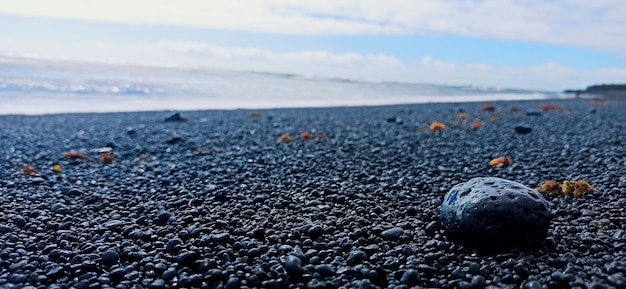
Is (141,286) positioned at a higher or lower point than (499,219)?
lower

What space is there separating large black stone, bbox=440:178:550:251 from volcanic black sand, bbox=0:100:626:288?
4.6 inches

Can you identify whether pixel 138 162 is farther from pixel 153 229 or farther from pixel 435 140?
pixel 435 140

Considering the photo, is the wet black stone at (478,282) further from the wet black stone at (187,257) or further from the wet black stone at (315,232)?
the wet black stone at (187,257)

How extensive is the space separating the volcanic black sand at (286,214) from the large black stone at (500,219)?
117 mm

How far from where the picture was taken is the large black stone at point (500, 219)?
→ 4113mm

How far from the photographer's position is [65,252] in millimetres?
4277

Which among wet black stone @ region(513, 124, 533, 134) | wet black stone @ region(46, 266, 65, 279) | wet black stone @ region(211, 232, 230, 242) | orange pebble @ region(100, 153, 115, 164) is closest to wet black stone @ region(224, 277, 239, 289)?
wet black stone @ region(211, 232, 230, 242)

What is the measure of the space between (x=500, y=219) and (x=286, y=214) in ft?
7.38

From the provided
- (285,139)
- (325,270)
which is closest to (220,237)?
(325,270)

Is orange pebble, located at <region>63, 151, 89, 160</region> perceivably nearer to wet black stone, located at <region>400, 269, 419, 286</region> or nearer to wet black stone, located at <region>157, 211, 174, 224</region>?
wet black stone, located at <region>157, 211, 174, 224</region>

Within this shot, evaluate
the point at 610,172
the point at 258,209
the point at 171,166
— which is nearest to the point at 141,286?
the point at 258,209

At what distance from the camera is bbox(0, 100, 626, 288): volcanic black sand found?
151 inches

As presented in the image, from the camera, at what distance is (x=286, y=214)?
17.6ft

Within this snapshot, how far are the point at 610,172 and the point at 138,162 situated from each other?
7.36 metres
